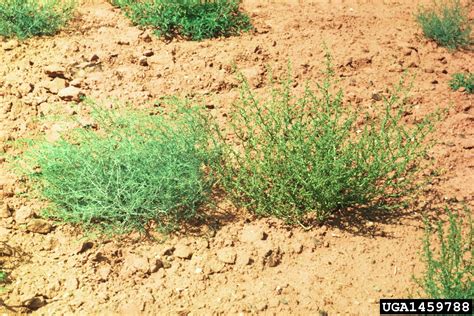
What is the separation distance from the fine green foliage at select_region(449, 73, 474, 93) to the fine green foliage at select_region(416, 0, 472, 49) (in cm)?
60

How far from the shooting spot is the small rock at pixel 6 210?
3653mm

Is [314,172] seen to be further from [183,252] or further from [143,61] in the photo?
[143,61]

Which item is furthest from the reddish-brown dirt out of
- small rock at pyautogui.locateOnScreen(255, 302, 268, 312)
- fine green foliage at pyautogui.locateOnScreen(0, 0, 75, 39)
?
fine green foliage at pyautogui.locateOnScreen(0, 0, 75, 39)

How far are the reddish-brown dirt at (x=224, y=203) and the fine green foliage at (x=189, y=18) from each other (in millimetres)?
131

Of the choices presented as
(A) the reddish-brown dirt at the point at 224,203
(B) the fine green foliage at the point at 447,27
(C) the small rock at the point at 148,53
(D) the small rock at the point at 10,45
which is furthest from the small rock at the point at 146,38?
(B) the fine green foliage at the point at 447,27

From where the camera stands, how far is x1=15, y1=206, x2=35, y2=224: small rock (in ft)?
11.9

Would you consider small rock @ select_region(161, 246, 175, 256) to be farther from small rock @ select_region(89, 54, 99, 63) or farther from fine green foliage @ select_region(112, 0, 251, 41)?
fine green foliage @ select_region(112, 0, 251, 41)

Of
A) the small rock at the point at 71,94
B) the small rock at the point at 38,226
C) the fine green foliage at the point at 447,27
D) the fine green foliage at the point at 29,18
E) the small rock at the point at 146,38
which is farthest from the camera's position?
the fine green foliage at the point at 447,27

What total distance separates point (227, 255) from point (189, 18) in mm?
2640

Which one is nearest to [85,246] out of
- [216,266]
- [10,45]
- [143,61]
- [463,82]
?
[216,266]

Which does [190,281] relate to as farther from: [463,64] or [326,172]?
[463,64]

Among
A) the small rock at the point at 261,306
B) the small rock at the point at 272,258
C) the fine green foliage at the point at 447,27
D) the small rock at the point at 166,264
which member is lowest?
the small rock at the point at 261,306

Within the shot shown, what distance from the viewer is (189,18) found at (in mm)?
5328

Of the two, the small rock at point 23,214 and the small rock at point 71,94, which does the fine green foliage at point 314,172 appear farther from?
the small rock at point 71,94
